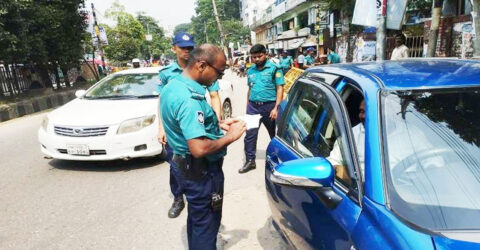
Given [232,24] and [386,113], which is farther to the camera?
[232,24]

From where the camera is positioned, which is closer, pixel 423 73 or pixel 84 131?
pixel 423 73

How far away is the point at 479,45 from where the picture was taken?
6.46 meters

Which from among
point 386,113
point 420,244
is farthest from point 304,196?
point 420,244

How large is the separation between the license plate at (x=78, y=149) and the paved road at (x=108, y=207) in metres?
0.34

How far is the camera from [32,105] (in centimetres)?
1298

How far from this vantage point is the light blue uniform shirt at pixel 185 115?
2.00m

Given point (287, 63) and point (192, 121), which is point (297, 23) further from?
point (192, 121)

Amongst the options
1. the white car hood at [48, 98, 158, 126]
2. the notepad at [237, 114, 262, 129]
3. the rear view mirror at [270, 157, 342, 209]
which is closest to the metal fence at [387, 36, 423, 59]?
the white car hood at [48, 98, 158, 126]

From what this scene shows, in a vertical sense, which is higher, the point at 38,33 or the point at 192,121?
the point at 38,33

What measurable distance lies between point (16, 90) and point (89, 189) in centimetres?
1227

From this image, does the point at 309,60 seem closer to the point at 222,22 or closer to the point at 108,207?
the point at 108,207

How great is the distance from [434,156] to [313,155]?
743mm

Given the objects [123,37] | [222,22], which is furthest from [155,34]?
[123,37]

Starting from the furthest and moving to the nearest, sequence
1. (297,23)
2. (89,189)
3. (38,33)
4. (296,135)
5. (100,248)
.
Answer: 1. (297,23)
2. (38,33)
3. (89,189)
4. (100,248)
5. (296,135)
